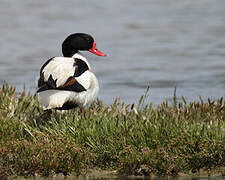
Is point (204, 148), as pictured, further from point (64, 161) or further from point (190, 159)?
point (64, 161)

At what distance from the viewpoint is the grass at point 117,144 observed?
308 inches

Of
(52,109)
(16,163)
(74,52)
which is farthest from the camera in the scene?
(74,52)

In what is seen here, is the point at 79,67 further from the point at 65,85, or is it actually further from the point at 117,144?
the point at 117,144

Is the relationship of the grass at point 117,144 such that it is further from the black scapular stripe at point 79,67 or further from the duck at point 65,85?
the black scapular stripe at point 79,67

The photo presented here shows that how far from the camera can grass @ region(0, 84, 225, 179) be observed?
783 cm

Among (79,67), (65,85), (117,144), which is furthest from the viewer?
(79,67)

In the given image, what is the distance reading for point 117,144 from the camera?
829 centimetres

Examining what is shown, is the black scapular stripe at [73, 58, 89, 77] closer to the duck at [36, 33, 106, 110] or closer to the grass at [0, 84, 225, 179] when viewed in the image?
the duck at [36, 33, 106, 110]

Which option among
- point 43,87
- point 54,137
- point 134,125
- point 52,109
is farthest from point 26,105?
point 134,125

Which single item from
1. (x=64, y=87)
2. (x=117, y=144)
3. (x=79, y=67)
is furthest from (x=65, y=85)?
(x=117, y=144)

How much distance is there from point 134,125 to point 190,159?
3.49ft

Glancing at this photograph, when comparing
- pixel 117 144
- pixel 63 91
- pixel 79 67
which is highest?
pixel 79 67

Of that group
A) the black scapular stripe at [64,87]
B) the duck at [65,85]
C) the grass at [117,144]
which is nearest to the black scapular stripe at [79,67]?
the duck at [65,85]

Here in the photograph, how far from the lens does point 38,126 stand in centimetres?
959
